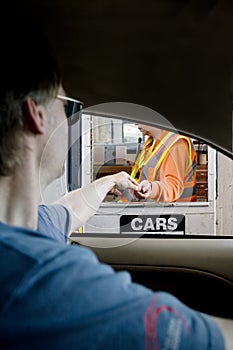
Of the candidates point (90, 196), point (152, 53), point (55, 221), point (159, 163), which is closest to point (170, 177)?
point (159, 163)

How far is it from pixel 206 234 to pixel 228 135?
0.70 metres

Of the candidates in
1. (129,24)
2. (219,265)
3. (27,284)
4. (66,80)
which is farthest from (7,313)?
(219,265)

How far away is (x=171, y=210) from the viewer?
97.3 inches

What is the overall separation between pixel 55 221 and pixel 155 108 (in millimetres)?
738

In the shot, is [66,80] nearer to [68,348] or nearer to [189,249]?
[189,249]

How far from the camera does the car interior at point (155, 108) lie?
59.0 inches

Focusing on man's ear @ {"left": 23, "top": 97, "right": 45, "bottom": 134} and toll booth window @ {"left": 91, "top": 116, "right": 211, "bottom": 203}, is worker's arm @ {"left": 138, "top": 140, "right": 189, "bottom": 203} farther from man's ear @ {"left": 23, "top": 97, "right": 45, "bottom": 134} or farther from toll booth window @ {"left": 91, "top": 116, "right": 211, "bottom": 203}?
man's ear @ {"left": 23, "top": 97, "right": 45, "bottom": 134}

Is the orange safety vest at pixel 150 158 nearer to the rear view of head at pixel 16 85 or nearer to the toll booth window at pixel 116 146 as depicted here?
the toll booth window at pixel 116 146

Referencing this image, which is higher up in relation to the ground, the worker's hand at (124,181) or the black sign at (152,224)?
the worker's hand at (124,181)

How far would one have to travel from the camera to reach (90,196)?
6.01ft

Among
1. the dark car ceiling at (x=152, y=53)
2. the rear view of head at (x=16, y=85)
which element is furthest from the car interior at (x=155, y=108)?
the rear view of head at (x=16, y=85)

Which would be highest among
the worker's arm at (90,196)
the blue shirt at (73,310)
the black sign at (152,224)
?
the worker's arm at (90,196)

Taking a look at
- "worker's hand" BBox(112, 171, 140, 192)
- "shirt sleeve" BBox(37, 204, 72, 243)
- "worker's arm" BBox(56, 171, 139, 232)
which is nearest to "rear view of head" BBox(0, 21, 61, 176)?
"shirt sleeve" BBox(37, 204, 72, 243)

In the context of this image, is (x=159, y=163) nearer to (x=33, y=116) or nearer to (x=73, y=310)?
(x=33, y=116)
